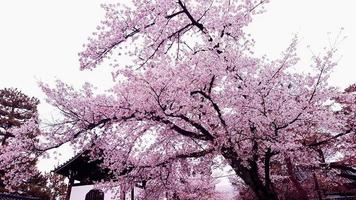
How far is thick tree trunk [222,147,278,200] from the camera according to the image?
7609 millimetres

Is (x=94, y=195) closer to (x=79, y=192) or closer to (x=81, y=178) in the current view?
(x=79, y=192)

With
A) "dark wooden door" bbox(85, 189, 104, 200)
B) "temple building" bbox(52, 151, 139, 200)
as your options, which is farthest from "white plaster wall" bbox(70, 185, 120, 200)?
"dark wooden door" bbox(85, 189, 104, 200)

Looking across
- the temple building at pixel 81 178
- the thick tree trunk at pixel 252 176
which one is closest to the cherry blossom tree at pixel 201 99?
the thick tree trunk at pixel 252 176

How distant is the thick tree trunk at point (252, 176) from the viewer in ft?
25.0

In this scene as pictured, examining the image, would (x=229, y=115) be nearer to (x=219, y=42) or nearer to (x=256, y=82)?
(x=256, y=82)

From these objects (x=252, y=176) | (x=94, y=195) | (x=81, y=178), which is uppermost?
(x=81, y=178)

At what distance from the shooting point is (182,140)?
32.3 ft

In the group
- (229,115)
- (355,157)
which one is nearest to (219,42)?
(229,115)

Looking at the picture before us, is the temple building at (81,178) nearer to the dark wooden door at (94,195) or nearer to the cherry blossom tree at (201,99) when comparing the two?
the dark wooden door at (94,195)

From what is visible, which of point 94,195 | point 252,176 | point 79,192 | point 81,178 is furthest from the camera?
point 81,178

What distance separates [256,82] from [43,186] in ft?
65.0

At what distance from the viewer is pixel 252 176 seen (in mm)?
7844

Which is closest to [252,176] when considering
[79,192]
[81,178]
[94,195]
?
[94,195]

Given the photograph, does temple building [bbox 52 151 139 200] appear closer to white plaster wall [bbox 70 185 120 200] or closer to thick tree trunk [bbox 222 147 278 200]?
white plaster wall [bbox 70 185 120 200]
